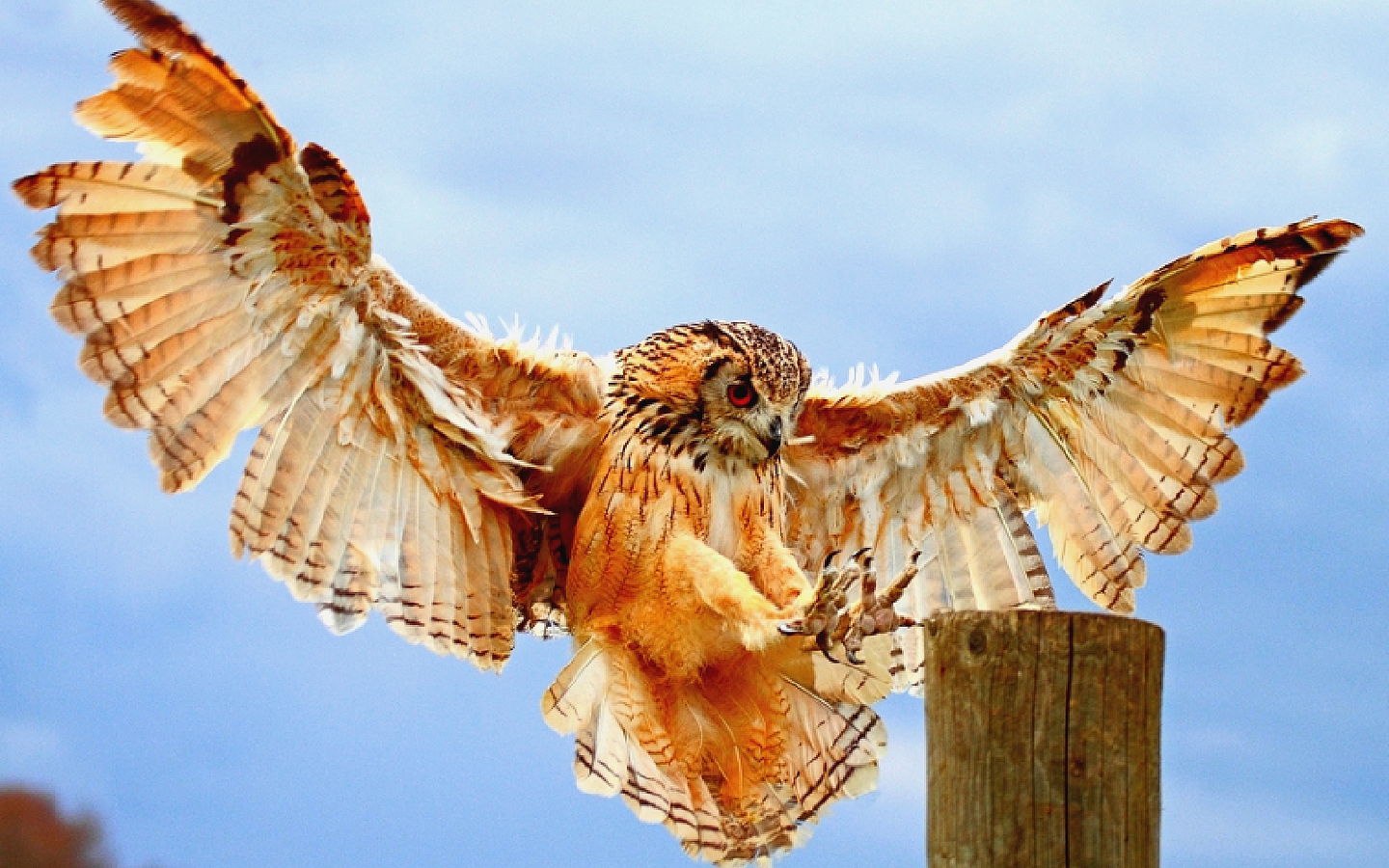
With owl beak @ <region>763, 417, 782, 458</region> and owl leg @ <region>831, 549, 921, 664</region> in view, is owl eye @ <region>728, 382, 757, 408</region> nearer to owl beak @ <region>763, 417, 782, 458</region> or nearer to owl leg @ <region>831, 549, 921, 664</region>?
owl beak @ <region>763, 417, 782, 458</region>

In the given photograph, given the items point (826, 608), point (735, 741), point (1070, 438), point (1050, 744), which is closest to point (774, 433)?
point (826, 608)

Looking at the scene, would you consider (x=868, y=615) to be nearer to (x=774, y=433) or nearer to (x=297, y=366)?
(x=774, y=433)

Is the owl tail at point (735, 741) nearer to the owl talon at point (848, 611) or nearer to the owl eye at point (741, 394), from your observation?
the owl talon at point (848, 611)

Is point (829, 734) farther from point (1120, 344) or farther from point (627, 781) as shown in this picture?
point (1120, 344)

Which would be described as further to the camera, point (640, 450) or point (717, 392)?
point (640, 450)

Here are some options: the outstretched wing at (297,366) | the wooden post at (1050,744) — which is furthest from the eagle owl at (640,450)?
the wooden post at (1050,744)

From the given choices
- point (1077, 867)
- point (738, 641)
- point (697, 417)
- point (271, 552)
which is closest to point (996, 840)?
point (1077, 867)
